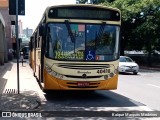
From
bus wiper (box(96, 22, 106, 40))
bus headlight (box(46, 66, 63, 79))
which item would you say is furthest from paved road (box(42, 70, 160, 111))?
bus wiper (box(96, 22, 106, 40))

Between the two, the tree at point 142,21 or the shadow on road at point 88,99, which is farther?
the tree at point 142,21

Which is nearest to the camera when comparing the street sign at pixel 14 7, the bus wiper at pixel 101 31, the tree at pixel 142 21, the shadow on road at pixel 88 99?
the shadow on road at pixel 88 99

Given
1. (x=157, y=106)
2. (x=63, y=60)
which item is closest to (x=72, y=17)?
(x=63, y=60)

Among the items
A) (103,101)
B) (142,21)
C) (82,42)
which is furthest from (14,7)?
(142,21)

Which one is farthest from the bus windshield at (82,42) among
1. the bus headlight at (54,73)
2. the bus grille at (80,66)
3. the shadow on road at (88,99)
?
the shadow on road at (88,99)

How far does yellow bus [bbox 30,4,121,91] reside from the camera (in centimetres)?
1233

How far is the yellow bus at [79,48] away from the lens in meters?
12.3

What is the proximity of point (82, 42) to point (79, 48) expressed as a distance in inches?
9.3

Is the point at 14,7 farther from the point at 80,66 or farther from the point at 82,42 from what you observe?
the point at 80,66

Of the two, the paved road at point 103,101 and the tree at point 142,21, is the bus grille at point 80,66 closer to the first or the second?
the paved road at point 103,101

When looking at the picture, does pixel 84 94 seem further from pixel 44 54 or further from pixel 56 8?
pixel 56 8

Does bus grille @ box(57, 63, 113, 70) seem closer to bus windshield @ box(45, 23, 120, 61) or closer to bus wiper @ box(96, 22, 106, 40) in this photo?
bus windshield @ box(45, 23, 120, 61)

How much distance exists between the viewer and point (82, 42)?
12602 millimetres

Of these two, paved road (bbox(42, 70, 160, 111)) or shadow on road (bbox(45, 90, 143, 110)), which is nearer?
paved road (bbox(42, 70, 160, 111))
